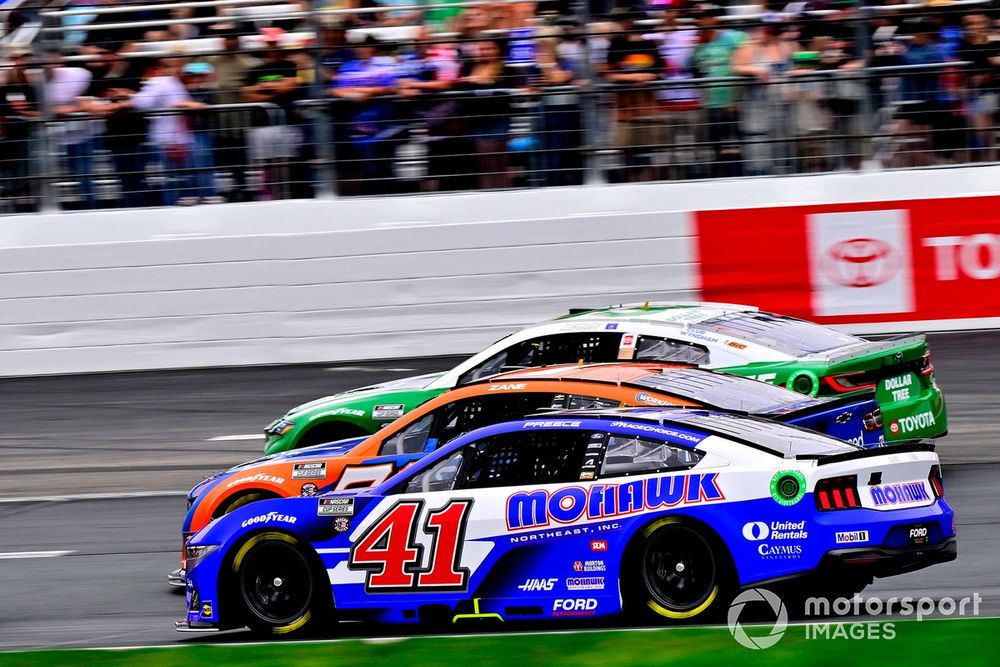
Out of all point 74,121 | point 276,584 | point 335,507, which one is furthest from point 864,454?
point 74,121

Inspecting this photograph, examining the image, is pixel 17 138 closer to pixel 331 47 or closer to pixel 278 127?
pixel 278 127

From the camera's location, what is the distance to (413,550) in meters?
7.27

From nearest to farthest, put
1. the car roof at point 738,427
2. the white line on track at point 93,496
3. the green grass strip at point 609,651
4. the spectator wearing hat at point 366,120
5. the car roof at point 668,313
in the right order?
the green grass strip at point 609,651 → the car roof at point 738,427 → the car roof at point 668,313 → the white line on track at point 93,496 → the spectator wearing hat at point 366,120

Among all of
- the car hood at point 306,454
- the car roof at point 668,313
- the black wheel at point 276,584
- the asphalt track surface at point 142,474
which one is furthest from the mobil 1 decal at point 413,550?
the car roof at point 668,313

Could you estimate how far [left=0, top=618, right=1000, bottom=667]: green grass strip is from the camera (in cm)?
564

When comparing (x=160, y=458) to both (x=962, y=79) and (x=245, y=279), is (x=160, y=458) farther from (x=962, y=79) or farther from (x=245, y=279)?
(x=962, y=79)

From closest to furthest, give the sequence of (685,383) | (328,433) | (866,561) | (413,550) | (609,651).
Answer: (609,651) → (866,561) → (413,550) → (685,383) → (328,433)

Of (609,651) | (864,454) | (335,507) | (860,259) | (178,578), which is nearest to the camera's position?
(609,651)

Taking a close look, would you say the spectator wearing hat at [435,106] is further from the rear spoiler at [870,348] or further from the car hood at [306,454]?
the car hood at [306,454]

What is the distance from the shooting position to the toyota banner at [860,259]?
15.3m

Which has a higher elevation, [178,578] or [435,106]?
[435,106]

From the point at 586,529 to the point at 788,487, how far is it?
3.12ft

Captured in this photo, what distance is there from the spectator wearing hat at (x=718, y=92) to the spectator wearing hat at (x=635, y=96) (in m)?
0.47

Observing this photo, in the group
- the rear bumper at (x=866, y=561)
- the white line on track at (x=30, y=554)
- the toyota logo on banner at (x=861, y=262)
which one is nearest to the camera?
the rear bumper at (x=866, y=561)
